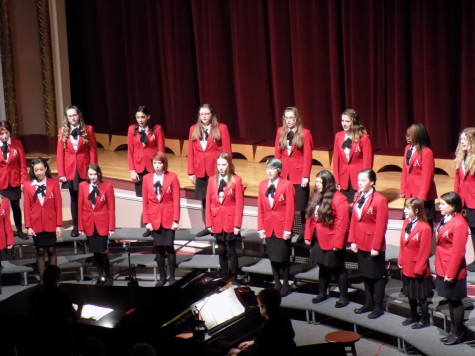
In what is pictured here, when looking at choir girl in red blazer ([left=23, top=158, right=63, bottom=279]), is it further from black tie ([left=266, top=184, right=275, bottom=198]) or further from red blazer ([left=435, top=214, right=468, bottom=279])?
red blazer ([left=435, top=214, right=468, bottom=279])

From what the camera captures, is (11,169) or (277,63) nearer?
(11,169)

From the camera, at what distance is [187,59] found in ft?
42.9

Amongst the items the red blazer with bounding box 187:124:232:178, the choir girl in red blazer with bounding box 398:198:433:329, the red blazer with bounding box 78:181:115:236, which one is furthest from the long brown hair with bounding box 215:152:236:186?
the choir girl in red blazer with bounding box 398:198:433:329

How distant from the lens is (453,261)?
6.88 meters

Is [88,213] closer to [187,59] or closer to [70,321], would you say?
[70,321]

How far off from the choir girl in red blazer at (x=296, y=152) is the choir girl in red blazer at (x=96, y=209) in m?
1.80

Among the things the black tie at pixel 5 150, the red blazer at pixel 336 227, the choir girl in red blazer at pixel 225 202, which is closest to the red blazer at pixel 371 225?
the red blazer at pixel 336 227

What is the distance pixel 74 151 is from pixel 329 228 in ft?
10.2

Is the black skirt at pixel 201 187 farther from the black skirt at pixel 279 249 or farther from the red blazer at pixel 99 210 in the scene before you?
the black skirt at pixel 279 249

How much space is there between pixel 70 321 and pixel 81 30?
29.3ft

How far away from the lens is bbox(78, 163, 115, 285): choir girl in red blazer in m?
8.75

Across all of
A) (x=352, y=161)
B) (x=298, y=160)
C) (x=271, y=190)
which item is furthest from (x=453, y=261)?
(x=298, y=160)

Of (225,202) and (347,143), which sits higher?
(347,143)

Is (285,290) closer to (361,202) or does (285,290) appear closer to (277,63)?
(361,202)
